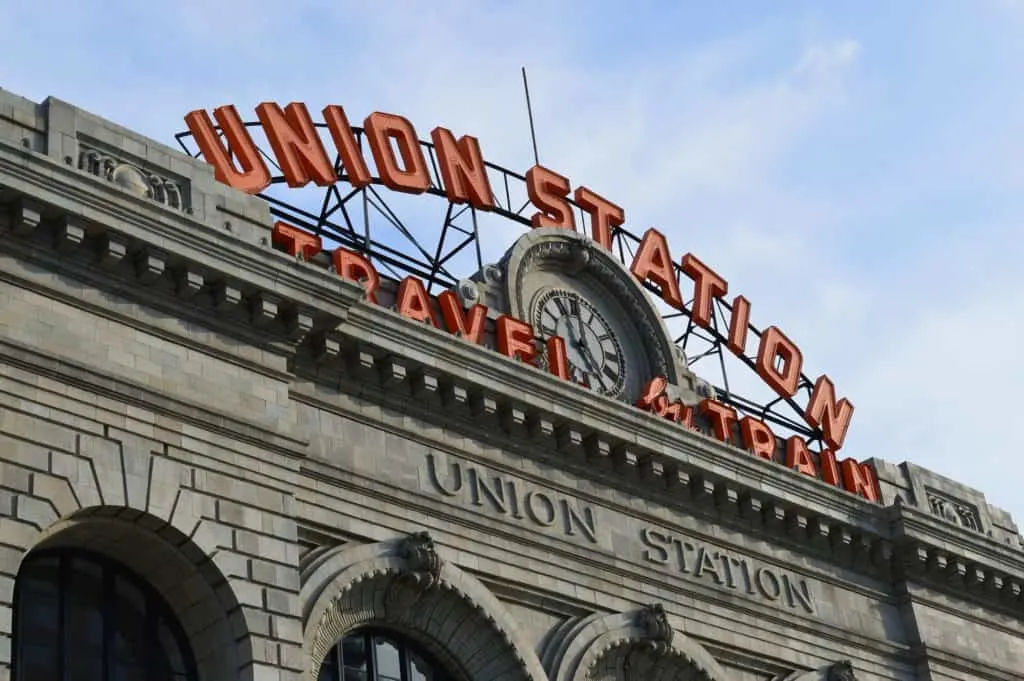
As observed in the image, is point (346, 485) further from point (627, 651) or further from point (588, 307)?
point (588, 307)

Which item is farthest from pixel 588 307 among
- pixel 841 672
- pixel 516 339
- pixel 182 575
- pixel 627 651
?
pixel 182 575

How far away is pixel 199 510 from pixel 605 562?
10.8 m

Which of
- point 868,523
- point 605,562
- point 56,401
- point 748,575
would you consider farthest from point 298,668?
point 868,523

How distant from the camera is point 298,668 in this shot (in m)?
31.7

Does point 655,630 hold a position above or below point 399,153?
below

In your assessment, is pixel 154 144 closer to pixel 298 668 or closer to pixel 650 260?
pixel 298 668

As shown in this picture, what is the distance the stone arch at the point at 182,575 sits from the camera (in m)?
31.1

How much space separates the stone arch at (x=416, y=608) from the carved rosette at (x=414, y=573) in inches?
0.8

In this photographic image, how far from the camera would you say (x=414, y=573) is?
116 feet

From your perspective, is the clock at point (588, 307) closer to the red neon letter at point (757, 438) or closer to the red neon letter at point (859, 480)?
the red neon letter at point (757, 438)

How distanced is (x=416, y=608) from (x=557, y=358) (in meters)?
8.37

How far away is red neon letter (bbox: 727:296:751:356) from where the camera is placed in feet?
170

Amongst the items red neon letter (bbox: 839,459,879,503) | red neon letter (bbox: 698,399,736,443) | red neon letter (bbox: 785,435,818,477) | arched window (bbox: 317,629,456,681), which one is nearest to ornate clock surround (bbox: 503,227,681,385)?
red neon letter (bbox: 698,399,736,443)

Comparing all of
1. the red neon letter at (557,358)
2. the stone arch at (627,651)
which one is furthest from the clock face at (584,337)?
the stone arch at (627,651)
